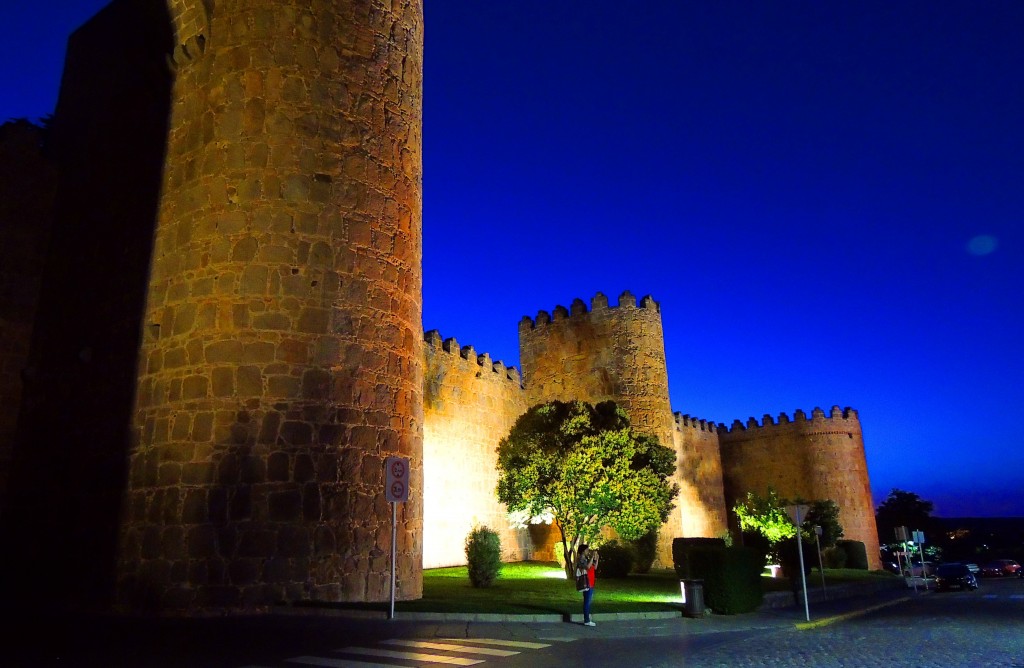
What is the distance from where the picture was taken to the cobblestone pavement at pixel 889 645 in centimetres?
765

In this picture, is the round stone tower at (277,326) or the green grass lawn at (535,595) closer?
the round stone tower at (277,326)

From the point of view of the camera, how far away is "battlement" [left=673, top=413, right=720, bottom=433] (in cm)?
3912

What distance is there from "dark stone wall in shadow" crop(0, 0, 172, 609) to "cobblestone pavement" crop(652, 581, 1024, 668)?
9696mm

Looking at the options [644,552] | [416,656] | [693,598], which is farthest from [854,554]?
[416,656]

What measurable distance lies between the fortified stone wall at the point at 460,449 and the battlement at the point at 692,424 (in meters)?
16.8

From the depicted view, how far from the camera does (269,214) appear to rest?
418 inches

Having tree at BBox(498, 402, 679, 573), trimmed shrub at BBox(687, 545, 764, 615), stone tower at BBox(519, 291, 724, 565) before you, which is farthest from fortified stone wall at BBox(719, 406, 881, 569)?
trimmed shrub at BBox(687, 545, 764, 615)

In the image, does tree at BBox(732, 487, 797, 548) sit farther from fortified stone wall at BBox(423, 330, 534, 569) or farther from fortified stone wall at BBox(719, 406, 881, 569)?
fortified stone wall at BBox(719, 406, 881, 569)

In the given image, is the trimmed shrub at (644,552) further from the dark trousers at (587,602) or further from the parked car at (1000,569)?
the parked car at (1000,569)

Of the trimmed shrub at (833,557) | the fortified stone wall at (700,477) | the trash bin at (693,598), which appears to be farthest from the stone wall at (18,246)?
the trimmed shrub at (833,557)

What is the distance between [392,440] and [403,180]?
4424 millimetres

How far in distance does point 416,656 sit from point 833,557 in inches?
1298

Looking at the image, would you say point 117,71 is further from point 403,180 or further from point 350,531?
point 350,531

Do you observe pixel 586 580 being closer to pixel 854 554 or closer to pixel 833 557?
pixel 833 557
